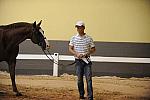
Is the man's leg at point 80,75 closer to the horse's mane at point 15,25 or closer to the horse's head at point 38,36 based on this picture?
the horse's head at point 38,36

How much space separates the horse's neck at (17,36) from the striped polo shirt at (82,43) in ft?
0.80

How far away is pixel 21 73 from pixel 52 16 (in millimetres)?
324

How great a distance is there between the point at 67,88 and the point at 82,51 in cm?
22

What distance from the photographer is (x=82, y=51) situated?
1.17 m

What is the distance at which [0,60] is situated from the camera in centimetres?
125

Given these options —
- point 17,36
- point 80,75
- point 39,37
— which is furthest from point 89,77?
point 17,36

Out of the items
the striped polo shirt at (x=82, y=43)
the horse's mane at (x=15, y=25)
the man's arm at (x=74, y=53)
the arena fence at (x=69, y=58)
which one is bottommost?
the arena fence at (x=69, y=58)

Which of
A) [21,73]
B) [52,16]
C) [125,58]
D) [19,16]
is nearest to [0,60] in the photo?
[21,73]

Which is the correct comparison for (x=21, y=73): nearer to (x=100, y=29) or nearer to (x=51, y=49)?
(x=51, y=49)

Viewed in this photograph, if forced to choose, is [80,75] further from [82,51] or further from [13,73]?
[13,73]

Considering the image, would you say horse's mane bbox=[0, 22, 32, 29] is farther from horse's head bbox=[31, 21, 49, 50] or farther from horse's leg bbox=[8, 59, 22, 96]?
horse's leg bbox=[8, 59, 22, 96]

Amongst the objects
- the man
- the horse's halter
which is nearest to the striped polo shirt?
the man

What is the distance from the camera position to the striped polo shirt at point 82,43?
117cm

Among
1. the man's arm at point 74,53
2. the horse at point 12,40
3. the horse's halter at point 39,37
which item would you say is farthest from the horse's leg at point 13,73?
the man's arm at point 74,53
